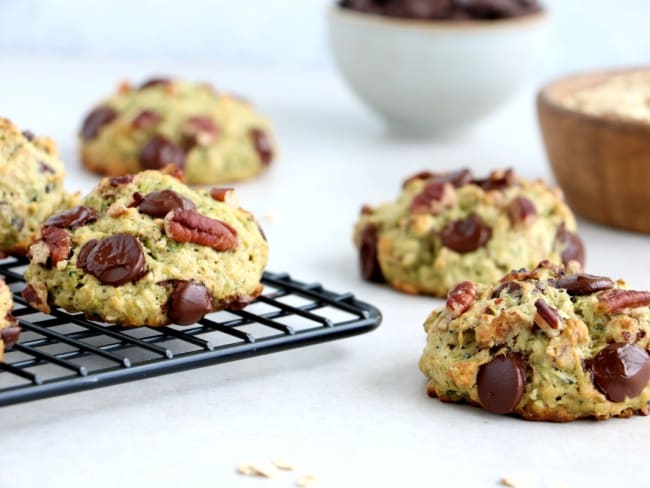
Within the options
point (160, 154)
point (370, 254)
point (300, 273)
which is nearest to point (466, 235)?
point (370, 254)

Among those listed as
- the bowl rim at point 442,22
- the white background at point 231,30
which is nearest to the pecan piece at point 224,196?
the bowl rim at point 442,22

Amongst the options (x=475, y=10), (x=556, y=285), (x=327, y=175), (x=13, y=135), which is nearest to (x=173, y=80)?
(x=327, y=175)

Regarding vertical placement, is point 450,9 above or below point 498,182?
above

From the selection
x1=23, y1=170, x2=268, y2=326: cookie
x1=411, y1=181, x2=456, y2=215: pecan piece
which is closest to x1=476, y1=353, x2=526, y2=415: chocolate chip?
x1=23, y1=170, x2=268, y2=326: cookie

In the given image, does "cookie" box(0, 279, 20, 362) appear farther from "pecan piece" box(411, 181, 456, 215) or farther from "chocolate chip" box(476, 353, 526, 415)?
"pecan piece" box(411, 181, 456, 215)

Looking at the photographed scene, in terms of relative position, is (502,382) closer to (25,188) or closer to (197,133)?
(25,188)

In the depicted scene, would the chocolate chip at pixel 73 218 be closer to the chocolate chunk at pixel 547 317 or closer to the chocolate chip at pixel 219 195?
the chocolate chip at pixel 219 195
